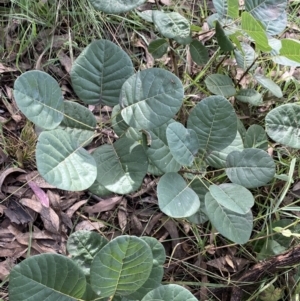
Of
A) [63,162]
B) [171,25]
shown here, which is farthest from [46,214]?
[171,25]

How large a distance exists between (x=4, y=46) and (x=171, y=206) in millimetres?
1007

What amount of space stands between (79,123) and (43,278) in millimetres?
429

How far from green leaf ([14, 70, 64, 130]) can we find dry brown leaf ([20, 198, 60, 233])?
49cm

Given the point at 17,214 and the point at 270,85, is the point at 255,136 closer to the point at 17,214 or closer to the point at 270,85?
the point at 270,85

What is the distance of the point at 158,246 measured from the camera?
1163 mm

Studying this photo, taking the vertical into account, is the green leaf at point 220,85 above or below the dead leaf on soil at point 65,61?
above

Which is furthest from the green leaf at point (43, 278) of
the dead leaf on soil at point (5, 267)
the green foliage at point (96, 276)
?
the dead leaf on soil at point (5, 267)

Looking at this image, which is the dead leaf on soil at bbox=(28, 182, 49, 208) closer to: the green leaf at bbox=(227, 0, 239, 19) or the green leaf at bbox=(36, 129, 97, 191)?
the green leaf at bbox=(36, 129, 97, 191)

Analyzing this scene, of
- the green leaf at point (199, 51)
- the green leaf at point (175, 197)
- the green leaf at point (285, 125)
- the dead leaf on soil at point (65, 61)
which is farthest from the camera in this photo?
the dead leaf on soil at point (65, 61)

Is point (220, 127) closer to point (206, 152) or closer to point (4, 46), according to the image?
point (206, 152)

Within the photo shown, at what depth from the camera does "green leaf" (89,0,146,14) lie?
1144 millimetres

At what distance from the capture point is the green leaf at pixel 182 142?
117cm

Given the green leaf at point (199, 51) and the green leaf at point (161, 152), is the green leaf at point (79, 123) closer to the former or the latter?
the green leaf at point (161, 152)

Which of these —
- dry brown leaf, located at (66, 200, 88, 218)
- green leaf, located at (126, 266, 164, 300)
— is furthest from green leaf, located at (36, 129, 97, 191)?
dry brown leaf, located at (66, 200, 88, 218)
